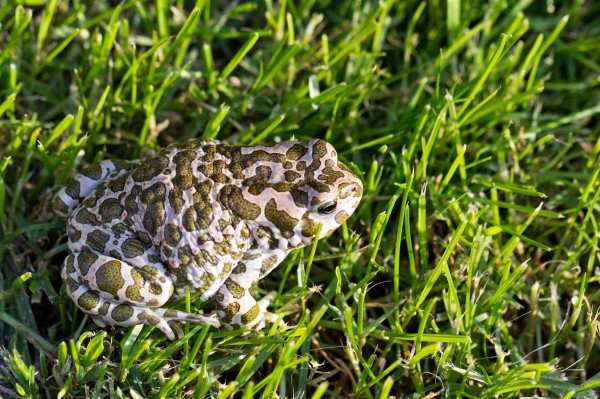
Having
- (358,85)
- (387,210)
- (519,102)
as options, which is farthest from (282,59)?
(519,102)

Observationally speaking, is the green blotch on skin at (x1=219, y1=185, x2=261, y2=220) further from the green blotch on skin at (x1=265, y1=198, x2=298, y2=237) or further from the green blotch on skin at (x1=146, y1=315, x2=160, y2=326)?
the green blotch on skin at (x1=146, y1=315, x2=160, y2=326)

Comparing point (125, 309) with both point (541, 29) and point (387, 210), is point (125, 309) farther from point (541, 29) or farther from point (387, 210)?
point (541, 29)

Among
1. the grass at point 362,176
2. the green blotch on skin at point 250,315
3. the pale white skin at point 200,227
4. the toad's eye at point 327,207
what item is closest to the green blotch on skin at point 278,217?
the pale white skin at point 200,227

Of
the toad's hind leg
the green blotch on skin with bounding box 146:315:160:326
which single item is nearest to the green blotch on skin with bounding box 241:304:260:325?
the toad's hind leg

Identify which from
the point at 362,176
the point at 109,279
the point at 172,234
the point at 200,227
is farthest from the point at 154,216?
the point at 362,176

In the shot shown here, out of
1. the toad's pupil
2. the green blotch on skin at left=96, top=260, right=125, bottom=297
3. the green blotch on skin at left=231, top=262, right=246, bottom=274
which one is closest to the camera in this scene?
the green blotch on skin at left=96, top=260, right=125, bottom=297

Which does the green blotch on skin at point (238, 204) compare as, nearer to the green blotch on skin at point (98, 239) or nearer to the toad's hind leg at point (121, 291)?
the toad's hind leg at point (121, 291)

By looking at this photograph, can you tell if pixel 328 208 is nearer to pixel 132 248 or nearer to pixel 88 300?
pixel 132 248
